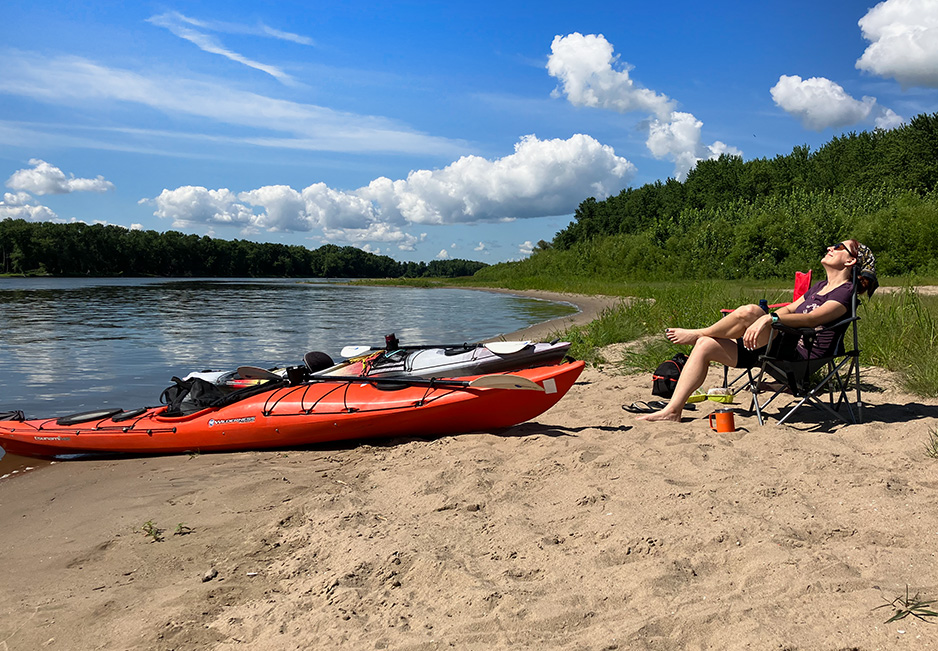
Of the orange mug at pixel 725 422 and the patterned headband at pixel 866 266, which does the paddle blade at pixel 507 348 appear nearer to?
the orange mug at pixel 725 422

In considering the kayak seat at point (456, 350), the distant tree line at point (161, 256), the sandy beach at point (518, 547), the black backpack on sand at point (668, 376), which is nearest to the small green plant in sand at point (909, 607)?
the sandy beach at point (518, 547)

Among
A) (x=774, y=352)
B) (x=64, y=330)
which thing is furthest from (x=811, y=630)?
(x=64, y=330)

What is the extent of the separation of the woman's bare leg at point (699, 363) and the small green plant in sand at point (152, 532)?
3610mm

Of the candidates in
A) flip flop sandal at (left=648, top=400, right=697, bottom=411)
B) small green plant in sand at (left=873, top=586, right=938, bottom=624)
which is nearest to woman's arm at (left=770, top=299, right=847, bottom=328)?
flip flop sandal at (left=648, top=400, right=697, bottom=411)

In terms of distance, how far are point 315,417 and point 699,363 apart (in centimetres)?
320

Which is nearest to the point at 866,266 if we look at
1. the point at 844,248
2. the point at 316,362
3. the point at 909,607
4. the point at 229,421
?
the point at 844,248

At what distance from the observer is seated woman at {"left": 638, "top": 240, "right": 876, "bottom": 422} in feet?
13.9

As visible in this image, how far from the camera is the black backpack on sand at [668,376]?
16.7 feet

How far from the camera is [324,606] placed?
2480 millimetres

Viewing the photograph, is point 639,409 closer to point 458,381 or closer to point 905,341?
point 458,381

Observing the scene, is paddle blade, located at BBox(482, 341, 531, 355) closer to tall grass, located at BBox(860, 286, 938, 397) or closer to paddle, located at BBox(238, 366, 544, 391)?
paddle, located at BBox(238, 366, 544, 391)

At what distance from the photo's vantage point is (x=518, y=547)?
289 centimetres

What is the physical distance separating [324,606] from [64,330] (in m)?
17.5

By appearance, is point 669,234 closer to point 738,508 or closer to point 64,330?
point 64,330
